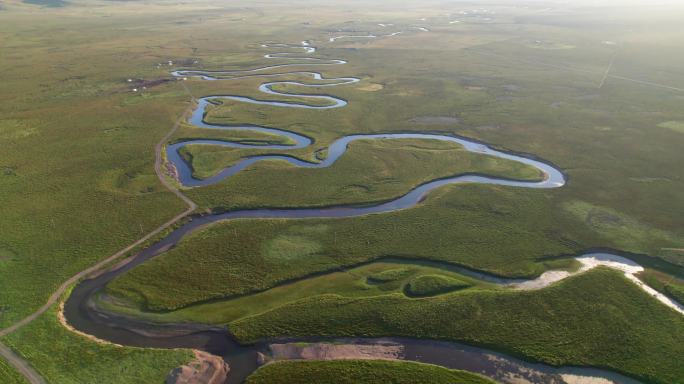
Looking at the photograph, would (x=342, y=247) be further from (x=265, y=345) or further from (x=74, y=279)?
(x=74, y=279)

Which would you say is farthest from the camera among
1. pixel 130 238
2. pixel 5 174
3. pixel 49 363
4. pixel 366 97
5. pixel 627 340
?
pixel 366 97

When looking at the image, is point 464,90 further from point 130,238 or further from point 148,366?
point 148,366

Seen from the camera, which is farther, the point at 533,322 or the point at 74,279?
the point at 74,279

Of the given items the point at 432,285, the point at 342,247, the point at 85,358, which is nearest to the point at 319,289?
the point at 342,247

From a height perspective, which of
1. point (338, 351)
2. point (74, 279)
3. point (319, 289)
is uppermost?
point (319, 289)

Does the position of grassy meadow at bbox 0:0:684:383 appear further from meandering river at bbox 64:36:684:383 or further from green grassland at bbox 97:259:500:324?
meandering river at bbox 64:36:684:383

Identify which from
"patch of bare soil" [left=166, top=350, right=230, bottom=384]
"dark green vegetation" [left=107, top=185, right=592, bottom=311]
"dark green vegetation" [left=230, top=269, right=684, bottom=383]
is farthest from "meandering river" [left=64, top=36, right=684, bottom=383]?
"dark green vegetation" [left=107, top=185, right=592, bottom=311]

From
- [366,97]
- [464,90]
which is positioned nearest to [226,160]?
[366,97]
